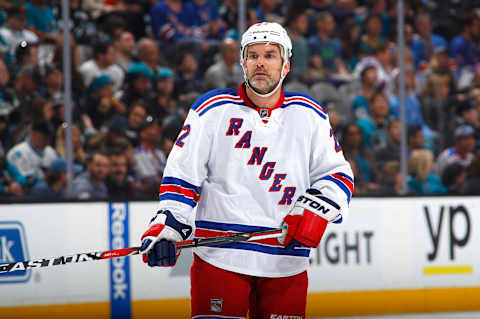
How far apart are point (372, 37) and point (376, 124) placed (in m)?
0.77

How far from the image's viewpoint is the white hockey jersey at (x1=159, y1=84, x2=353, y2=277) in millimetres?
2230

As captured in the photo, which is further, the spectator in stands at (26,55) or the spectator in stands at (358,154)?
the spectator in stands at (358,154)

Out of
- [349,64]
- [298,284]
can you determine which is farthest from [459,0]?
[298,284]

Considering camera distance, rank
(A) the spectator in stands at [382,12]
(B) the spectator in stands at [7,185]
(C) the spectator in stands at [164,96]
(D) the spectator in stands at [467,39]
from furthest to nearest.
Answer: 1. (D) the spectator in stands at [467,39]
2. (A) the spectator in stands at [382,12]
3. (C) the spectator in stands at [164,96]
4. (B) the spectator in stands at [7,185]

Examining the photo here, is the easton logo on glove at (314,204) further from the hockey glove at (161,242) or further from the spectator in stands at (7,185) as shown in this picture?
the spectator in stands at (7,185)

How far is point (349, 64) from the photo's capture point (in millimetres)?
5098

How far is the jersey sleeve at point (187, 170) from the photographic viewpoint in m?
2.21

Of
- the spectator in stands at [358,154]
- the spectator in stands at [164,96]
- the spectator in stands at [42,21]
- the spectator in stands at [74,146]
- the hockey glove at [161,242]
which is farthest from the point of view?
the spectator in stands at [358,154]

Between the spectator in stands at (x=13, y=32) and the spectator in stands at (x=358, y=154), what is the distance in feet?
7.15

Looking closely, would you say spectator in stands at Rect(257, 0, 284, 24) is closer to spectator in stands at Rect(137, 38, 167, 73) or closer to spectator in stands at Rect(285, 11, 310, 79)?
spectator in stands at Rect(285, 11, 310, 79)

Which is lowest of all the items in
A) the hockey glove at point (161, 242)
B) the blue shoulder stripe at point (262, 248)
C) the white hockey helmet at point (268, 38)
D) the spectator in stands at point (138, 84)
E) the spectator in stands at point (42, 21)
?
the blue shoulder stripe at point (262, 248)

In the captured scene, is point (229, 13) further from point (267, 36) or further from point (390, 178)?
point (267, 36)

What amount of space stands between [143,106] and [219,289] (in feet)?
8.36

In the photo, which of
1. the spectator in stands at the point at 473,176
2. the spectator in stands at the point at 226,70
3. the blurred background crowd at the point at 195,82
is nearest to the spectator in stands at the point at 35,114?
the blurred background crowd at the point at 195,82
